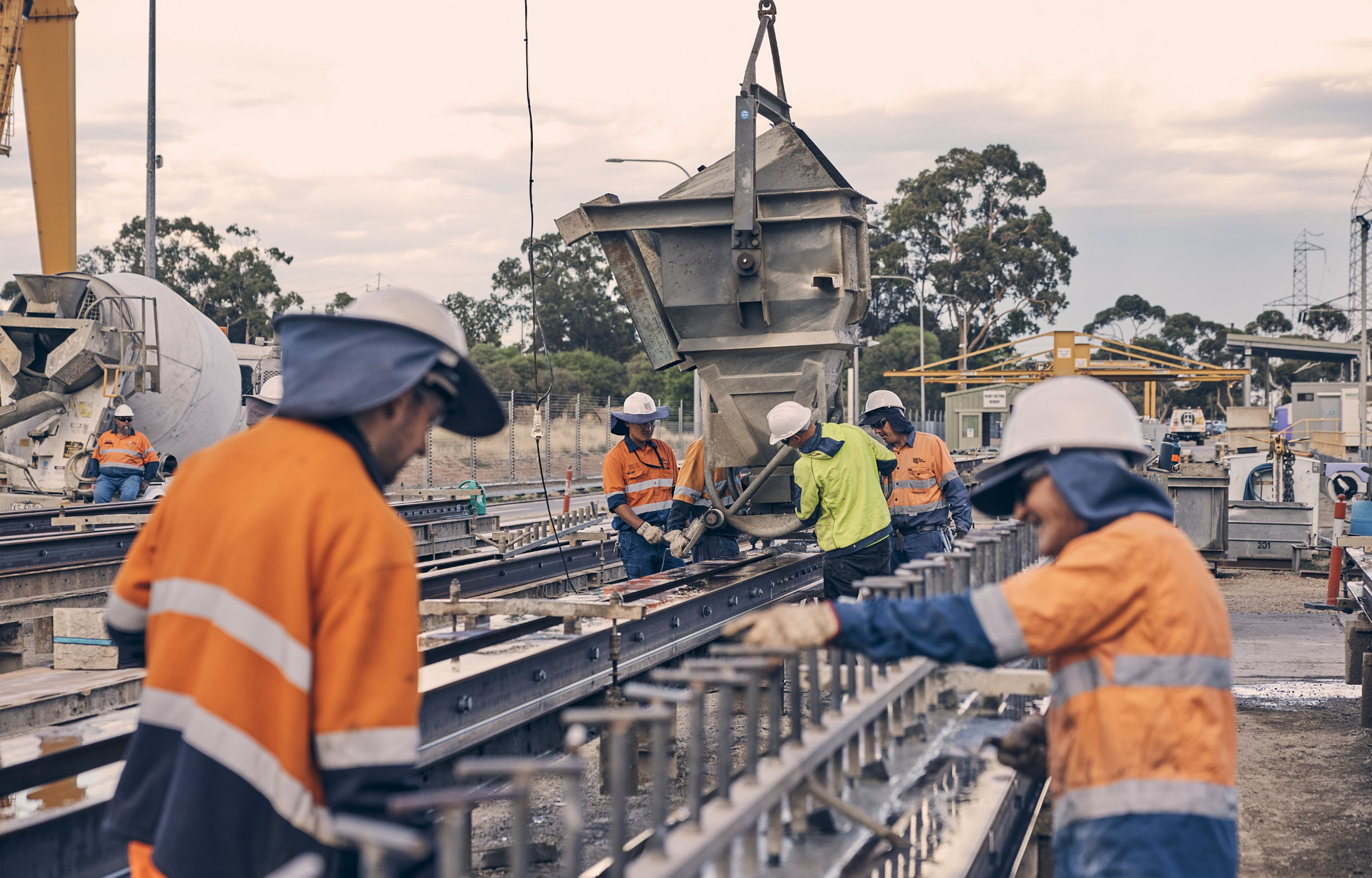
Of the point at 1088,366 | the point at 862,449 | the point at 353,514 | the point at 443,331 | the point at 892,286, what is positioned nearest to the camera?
the point at 353,514

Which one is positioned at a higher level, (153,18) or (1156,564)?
(153,18)

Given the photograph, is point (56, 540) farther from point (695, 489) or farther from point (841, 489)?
point (841, 489)

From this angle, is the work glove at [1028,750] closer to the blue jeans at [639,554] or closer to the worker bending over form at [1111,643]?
the worker bending over form at [1111,643]

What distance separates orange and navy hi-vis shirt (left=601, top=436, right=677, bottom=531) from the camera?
31.7 ft

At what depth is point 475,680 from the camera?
186 inches

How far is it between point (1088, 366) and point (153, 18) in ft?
71.9

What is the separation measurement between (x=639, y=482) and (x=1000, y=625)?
7296mm

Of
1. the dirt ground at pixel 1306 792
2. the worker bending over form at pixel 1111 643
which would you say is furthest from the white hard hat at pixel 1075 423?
the dirt ground at pixel 1306 792

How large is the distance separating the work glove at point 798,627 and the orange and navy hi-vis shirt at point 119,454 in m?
13.5

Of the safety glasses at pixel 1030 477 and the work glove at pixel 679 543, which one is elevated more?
the safety glasses at pixel 1030 477

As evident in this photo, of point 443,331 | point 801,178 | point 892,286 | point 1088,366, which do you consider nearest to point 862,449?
point 801,178

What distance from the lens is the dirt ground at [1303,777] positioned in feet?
20.0

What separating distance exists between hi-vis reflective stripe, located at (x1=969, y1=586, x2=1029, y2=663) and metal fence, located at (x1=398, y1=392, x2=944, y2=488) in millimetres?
30662

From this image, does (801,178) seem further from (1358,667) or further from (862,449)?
(1358,667)
